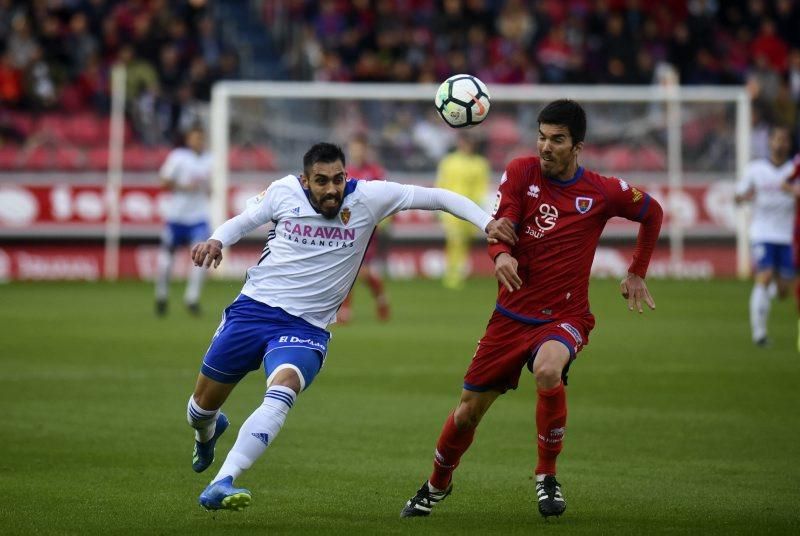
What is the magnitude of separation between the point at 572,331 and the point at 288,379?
163 cm

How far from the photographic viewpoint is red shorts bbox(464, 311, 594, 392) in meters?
7.86

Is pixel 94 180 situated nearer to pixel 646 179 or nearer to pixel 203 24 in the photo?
pixel 203 24

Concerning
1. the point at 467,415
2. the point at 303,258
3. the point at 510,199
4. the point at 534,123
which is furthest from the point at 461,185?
the point at 467,415

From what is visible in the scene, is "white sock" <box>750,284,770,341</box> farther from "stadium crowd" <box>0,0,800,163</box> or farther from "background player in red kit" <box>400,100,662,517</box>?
"stadium crowd" <box>0,0,800,163</box>

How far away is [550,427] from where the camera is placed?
7.88 metres

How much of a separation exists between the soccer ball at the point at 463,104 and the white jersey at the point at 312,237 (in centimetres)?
69

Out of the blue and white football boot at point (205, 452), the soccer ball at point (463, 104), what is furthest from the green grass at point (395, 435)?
the soccer ball at point (463, 104)

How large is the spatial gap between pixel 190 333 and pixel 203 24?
42.5 feet

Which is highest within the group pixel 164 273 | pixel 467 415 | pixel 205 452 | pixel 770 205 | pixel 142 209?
pixel 770 205

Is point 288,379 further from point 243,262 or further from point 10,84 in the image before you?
point 10,84

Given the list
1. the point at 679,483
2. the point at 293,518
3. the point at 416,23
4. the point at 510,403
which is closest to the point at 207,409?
the point at 293,518

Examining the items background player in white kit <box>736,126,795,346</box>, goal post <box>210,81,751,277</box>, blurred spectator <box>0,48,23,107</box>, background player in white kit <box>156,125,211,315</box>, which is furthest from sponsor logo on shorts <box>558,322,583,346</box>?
blurred spectator <box>0,48,23,107</box>

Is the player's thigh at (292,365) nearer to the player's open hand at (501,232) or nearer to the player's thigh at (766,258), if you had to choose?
the player's open hand at (501,232)

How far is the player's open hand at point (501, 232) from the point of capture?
7.75m
